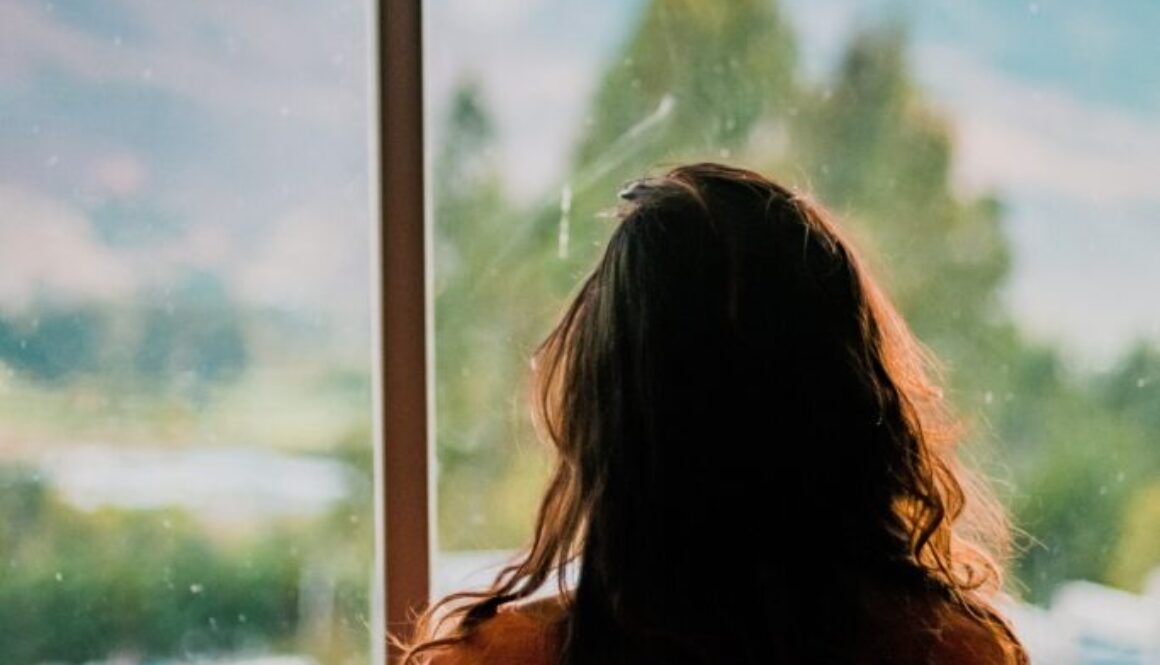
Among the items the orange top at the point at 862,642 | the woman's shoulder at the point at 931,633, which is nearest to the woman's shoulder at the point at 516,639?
the orange top at the point at 862,642

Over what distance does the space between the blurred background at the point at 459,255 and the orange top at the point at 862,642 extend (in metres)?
0.57

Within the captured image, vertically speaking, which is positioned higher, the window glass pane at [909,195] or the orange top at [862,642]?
the window glass pane at [909,195]

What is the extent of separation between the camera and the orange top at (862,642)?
39.1 inches

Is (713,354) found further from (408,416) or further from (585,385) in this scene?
(408,416)

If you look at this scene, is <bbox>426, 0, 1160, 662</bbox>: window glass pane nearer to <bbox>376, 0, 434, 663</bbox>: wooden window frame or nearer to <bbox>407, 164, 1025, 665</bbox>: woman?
<bbox>376, 0, 434, 663</bbox>: wooden window frame

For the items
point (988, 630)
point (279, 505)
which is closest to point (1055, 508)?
point (988, 630)

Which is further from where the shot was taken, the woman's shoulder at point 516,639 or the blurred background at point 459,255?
the blurred background at point 459,255

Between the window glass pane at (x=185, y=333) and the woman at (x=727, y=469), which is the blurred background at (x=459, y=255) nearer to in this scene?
the window glass pane at (x=185, y=333)

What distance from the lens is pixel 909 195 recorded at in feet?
5.41

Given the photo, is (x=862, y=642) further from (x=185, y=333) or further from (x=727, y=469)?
(x=185, y=333)

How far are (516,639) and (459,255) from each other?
0.68 metres

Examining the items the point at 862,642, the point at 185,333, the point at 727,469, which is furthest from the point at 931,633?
the point at 185,333

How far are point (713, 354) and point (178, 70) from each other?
84 cm

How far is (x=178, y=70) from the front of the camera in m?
1.56
